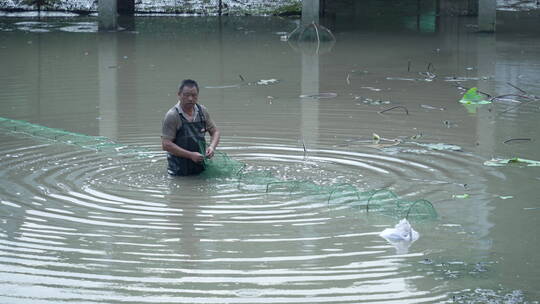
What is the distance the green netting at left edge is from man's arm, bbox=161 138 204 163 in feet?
4.29

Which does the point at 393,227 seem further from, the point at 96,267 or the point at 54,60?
the point at 54,60

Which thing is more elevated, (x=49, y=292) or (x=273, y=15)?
(x=273, y=15)

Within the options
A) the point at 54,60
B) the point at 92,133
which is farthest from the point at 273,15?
the point at 92,133

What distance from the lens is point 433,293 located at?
5.68 meters

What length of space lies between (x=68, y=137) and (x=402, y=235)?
5.03m

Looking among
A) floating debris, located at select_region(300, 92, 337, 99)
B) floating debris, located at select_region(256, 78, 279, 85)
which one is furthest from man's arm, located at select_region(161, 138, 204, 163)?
floating debris, located at select_region(256, 78, 279, 85)

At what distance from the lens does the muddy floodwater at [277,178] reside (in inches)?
234

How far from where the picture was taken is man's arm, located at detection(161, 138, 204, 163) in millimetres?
8367

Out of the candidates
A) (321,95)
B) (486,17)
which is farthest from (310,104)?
(486,17)

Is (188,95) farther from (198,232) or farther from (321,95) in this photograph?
(321,95)

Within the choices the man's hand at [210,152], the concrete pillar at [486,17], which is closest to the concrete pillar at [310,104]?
the man's hand at [210,152]

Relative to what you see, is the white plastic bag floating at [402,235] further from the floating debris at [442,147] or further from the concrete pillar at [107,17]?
the concrete pillar at [107,17]

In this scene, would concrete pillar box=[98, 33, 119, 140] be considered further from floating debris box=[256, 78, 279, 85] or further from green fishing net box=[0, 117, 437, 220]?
floating debris box=[256, 78, 279, 85]

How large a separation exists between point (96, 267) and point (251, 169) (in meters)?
3.04
